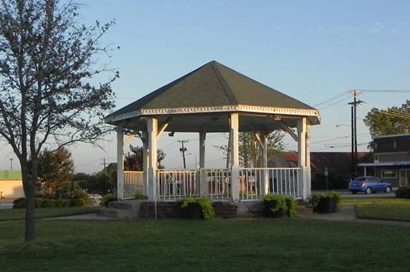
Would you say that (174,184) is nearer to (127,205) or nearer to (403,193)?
(127,205)

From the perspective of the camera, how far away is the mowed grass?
10.1 meters

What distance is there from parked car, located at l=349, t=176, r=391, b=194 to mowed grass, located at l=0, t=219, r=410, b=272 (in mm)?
40594

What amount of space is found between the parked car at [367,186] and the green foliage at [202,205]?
3944 centimetres

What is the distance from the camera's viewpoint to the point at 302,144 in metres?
21.6

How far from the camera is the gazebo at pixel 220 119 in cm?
2016

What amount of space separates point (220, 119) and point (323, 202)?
4.56m

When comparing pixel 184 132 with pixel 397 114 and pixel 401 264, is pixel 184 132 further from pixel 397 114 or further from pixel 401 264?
pixel 397 114

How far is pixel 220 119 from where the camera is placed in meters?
22.7

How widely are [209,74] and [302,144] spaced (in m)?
4.04

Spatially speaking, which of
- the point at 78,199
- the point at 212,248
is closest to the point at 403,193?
the point at 78,199

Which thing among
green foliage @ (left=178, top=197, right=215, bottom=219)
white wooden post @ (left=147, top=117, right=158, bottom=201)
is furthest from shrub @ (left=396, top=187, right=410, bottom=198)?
white wooden post @ (left=147, top=117, right=158, bottom=201)

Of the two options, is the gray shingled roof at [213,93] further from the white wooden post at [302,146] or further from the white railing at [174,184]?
the white railing at [174,184]

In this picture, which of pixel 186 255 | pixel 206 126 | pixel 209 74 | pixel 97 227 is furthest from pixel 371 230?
pixel 206 126

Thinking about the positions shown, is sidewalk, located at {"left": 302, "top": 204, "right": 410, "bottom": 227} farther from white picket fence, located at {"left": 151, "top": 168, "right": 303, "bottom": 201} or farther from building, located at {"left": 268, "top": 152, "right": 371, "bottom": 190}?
building, located at {"left": 268, "top": 152, "right": 371, "bottom": 190}
